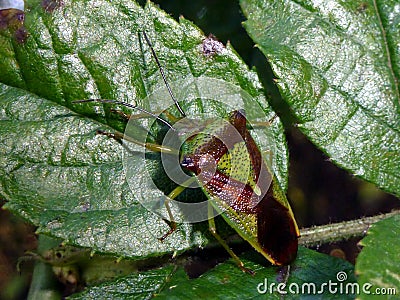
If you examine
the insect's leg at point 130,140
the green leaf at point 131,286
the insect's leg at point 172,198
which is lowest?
the green leaf at point 131,286

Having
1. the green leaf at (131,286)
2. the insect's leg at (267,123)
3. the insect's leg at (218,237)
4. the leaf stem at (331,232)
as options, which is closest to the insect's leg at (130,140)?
the insect's leg at (218,237)

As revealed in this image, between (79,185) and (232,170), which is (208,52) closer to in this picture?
(232,170)

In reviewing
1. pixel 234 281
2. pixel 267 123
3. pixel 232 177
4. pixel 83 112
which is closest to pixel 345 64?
pixel 267 123

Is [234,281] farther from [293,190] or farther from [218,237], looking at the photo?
[293,190]

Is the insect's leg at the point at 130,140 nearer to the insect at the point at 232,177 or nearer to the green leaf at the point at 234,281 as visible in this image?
the insect at the point at 232,177

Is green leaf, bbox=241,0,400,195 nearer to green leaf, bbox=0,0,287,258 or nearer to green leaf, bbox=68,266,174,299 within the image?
green leaf, bbox=0,0,287,258

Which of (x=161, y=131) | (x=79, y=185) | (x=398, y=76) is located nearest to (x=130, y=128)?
(x=161, y=131)
